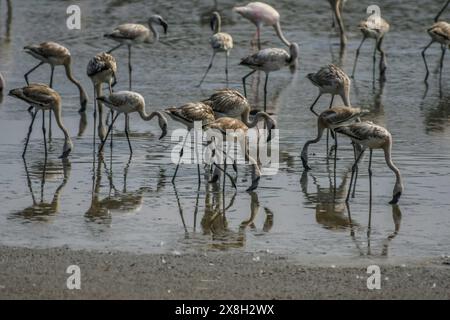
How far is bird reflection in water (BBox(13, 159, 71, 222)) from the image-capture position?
11.3m

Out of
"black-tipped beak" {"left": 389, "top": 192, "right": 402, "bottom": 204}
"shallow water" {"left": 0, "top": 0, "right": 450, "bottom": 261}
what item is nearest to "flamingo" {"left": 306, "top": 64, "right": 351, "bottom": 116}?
"shallow water" {"left": 0, "top": 0, "right": 450, "bottom": 261}

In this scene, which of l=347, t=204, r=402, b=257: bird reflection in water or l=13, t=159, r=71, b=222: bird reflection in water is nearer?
l=347, t=204, r=402, b=257: bird reflection in water

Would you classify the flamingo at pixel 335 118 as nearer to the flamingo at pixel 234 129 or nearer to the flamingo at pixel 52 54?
the flamingo at pixel 234 129

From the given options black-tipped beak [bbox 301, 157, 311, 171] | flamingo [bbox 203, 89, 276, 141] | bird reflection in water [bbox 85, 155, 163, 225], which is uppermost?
flamingo [bbox 203, 89, 276, 141]

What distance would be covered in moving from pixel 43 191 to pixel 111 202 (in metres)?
0.96

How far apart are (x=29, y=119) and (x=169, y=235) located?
687cm

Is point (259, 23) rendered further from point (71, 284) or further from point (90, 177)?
point (71, 284)

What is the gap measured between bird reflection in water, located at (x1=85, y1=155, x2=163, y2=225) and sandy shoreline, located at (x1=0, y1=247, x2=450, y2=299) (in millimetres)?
1507

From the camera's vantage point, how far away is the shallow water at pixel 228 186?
34.6ft

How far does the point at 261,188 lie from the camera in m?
12.7

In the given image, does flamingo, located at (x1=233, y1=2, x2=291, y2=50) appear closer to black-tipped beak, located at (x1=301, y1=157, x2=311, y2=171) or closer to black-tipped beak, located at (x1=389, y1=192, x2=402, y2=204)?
black-tipped beak, located at (x1=301, y1=157, x2=311, y2=171)

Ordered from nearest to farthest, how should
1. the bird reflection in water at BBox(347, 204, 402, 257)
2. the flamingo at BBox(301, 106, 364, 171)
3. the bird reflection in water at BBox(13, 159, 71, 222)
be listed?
the bird reflection in water at BBox(347, 204, 402, 257) < the bird reflection in water at BBox(13, 159, 71, 222) < the flamingo at BBox(301, 106, 364, 171)

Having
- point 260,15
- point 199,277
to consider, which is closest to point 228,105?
point 199,277

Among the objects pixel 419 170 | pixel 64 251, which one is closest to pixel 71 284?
pixel 64 251
